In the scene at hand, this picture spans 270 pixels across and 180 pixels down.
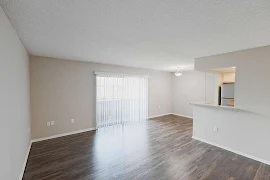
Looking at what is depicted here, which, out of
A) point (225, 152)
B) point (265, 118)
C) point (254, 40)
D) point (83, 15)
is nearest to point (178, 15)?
point (83, 15)

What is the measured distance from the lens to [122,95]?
5703 millimetres

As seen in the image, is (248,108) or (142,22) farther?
(248,108)

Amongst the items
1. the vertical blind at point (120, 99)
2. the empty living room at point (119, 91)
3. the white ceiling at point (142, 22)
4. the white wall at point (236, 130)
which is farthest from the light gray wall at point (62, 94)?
the white wall at point (236, 130)

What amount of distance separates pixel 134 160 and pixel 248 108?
2686 mm

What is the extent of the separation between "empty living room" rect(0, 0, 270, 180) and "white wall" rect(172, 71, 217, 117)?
1.79 meters

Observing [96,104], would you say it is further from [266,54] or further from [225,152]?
[266,54]

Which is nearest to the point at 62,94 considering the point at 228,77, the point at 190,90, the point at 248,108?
the point at 248,108

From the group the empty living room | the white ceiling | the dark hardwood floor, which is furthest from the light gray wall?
the white ceiling

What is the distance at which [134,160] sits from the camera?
290cm

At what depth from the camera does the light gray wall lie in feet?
12.8

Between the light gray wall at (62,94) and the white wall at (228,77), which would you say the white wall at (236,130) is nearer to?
the white wall at (228,77)

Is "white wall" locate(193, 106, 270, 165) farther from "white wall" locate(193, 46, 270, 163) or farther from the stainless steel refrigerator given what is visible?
the stainless steel refrigerator

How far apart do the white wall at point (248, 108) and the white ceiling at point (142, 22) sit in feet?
1.35

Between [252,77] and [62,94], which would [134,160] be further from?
[252,77]
